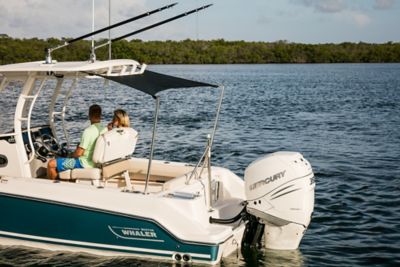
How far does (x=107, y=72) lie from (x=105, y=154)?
3.66 feet

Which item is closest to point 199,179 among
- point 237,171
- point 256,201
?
point 256,201

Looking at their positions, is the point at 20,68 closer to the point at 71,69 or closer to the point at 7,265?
the point at 71,69

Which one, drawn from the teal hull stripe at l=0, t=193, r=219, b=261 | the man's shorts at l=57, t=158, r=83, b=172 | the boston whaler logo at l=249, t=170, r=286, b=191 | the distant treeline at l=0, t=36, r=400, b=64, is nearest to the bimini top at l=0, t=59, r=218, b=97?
the man's shorts at l=57, t=158, r=83, b=172

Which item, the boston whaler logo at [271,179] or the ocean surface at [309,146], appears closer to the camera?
the boston whaler logo at [271,179]

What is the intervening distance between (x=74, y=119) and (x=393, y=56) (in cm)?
9395

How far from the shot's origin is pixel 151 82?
8031mm

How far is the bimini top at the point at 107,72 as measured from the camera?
26.2 feet

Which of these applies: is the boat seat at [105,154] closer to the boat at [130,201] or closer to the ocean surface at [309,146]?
the boat at [130,201]

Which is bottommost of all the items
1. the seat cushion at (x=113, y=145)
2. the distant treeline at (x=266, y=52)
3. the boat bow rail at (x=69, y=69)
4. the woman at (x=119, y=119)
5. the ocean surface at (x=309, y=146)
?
the ocean surface at (x=309, y=146)

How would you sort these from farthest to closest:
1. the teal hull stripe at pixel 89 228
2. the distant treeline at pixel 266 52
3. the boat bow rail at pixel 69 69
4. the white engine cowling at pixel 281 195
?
the distant treeline at pixel 266 52
the boat bow rail at pixel 69 69
the white engine cowling at pixel 281 195
the teal hull stripe at pixel 89 228

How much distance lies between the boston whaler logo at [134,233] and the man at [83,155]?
115 cm

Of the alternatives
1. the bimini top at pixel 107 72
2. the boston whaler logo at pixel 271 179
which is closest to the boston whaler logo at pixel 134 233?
the boston whaler logo at pixel 271 179

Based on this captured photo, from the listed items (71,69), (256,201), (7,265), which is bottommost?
(7,265)

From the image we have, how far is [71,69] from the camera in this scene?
801cm
